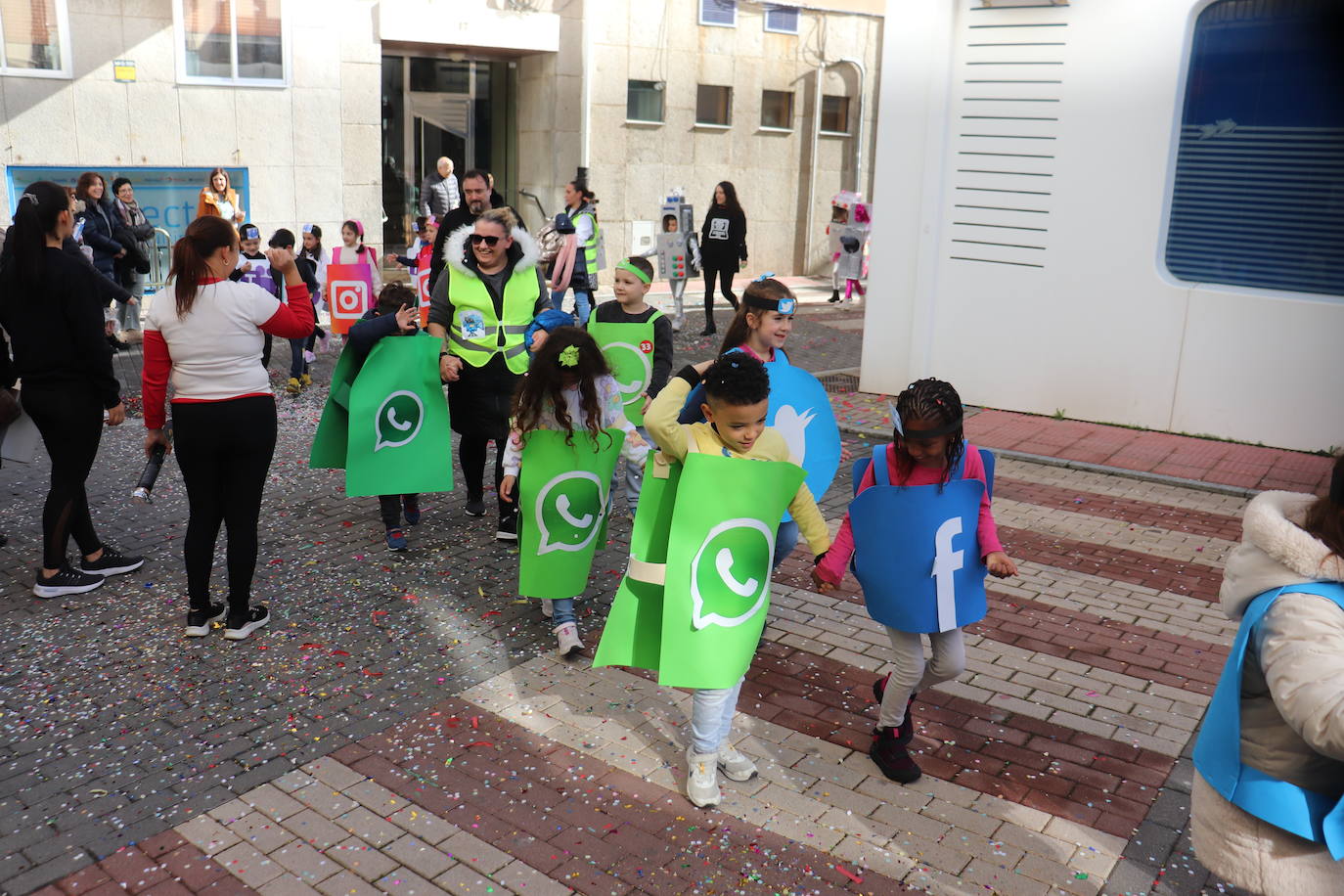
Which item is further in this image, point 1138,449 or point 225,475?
point 1138,449

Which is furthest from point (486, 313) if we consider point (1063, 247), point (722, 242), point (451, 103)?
point (451, 103)

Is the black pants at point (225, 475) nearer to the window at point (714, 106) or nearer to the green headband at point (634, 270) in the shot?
the green headband at point (634, 270)

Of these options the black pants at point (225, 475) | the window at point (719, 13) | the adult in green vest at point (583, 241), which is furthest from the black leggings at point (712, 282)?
the black pants at point (225, 475)

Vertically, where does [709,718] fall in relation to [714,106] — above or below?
below

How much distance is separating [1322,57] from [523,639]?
26.4 ft

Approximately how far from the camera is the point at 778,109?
23438 millimetres

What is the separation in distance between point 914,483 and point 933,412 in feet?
0.95

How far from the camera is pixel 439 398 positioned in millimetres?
6965

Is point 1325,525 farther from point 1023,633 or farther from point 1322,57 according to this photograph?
point 1322,57

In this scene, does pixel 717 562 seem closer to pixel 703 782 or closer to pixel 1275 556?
pixel 703 782

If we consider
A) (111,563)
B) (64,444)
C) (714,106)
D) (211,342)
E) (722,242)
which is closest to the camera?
(211,342)

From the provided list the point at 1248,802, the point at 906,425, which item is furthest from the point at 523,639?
the point at 1248,802

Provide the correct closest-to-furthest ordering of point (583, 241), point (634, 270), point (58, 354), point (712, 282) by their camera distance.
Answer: point (58, 354)
point (634, 270)
point (583, 241)
point (712, 282)

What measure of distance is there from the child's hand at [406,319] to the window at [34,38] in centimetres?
1112
